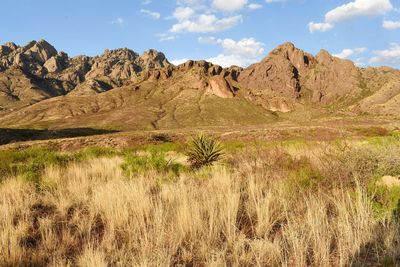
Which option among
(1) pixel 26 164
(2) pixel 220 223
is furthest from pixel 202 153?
(2) pixel 220 223

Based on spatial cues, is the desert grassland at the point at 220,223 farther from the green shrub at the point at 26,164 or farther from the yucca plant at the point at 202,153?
the yucca plant at the point at 202,153

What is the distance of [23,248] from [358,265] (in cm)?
382

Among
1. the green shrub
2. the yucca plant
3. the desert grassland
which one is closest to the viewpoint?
the desert grassland

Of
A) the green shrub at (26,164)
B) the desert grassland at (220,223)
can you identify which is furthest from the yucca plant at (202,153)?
the green shrub at (26,164)

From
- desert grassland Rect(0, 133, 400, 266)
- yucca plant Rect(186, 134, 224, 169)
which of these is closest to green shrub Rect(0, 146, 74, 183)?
desert grassland Rect(0, 133, 400, 266)

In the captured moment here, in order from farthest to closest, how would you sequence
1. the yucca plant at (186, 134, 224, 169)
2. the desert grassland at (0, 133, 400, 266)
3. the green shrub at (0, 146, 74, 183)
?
1. the yucca plant at (186, 134, 224, 169)
2. the green shrub at (0, 146, 74, 183)
3. the desert grassland at (0, 133, 400, 266)

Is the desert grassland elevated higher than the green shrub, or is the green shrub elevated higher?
the green shrub

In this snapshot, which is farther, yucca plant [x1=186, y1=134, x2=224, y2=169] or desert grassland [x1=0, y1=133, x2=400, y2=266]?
yucca plant [x1=186, y1=134, x2=224, y2=169]

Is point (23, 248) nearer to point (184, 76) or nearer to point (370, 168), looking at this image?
point (370, 168)

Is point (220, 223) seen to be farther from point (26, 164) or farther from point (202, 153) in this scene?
point (26, 164)

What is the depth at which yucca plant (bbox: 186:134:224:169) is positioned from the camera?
13078 mm

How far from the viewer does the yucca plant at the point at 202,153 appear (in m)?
13.1

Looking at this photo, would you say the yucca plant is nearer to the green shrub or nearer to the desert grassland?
the desert grassland

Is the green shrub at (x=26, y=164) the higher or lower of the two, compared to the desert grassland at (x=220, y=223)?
higher
